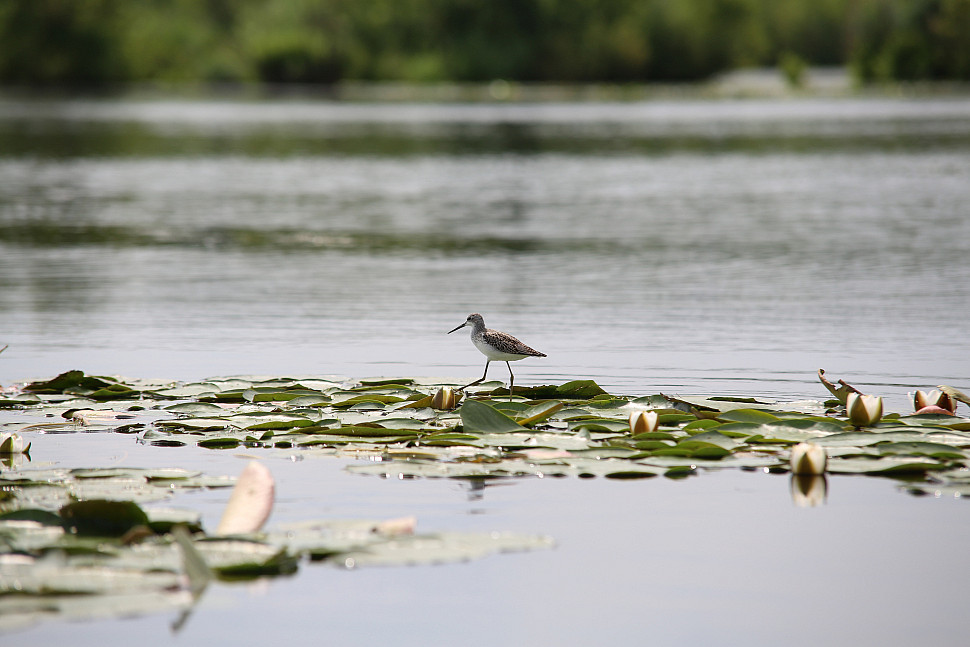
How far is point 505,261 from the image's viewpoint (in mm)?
13523

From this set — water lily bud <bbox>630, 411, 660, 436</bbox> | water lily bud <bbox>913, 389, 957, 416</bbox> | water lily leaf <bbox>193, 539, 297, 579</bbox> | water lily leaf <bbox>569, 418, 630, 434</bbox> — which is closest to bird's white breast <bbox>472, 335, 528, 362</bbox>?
water lily leaf <bbox>569, 418, 630, 434</bbox>

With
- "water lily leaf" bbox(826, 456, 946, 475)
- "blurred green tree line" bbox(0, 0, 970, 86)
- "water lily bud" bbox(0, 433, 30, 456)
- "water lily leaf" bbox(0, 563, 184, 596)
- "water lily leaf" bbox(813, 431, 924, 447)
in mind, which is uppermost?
"blurred green tree line" bbox(0, 0, 970, 86)

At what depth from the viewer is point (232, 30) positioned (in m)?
137

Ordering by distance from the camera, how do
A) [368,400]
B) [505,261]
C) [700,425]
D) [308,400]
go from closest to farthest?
[700,425]
[368,400]
[308,400]
[505,261]

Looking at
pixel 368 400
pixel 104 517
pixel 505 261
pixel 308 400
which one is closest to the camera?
pixel 104 517

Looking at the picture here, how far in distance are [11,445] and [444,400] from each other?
187 centimetres

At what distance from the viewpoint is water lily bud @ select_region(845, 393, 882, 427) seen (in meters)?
5.63

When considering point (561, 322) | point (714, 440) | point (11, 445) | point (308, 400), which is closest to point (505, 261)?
point (561, 322)

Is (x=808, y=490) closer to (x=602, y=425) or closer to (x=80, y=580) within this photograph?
(x=602, y=425)

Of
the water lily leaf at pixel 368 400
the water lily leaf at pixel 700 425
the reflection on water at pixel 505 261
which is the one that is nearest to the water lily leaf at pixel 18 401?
the reflection on water at pixel 505 261

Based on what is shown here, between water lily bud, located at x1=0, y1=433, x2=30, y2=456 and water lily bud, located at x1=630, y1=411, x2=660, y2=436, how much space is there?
252 cm

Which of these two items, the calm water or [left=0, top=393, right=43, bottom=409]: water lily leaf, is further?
[left=0, top=393, right=43, bottom=409]: water lily leaf

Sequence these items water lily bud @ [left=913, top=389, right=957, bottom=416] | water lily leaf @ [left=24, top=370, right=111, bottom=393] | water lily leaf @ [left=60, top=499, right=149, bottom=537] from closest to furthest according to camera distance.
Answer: water lily leaf @ [left=60, top=499, right=149, bottom=537], water lily bud @ [left=913, top=389, right=957, bottom=416], water lily leaf @ [left=24, top=370, right=111, bottom=393]

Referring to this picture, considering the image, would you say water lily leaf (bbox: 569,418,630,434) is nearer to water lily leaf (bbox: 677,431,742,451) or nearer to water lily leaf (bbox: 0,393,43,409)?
water lily leaf (bbox: 677,431,742,451)
